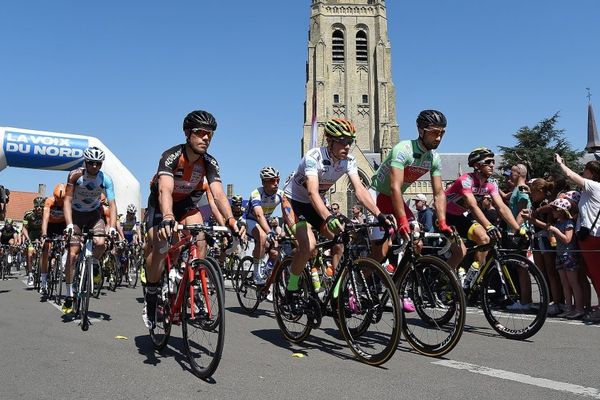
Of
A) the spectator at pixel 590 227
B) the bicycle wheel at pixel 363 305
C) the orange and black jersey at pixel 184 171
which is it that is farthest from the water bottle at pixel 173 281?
the spectator at pixel 590 227

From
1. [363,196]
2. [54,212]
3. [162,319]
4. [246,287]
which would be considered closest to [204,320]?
[162,319]

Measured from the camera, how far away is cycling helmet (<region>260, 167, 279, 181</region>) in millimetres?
9016

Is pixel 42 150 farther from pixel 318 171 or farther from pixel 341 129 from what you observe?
pixel 341 129

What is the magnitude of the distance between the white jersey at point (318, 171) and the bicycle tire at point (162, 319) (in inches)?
67.9

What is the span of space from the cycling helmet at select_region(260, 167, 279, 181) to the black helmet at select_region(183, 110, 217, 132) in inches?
161

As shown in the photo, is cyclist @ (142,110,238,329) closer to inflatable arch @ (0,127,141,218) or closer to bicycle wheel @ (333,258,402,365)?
bicycle wheel @ (333,258,402,365)

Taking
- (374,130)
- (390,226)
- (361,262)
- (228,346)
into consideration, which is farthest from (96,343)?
(374,130)

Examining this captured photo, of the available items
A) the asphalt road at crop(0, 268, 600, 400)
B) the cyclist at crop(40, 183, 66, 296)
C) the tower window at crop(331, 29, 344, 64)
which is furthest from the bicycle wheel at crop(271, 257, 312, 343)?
the tower window at crop(331, 29, 344, 64)

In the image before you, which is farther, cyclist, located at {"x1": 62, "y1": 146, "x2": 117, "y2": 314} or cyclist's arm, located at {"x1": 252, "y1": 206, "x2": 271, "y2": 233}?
cyclist's arm, located at {"x1": 252, "y1": 206, "x2": 271, "y2": 233}

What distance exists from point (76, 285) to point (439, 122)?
5.00m

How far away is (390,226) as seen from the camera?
4574 millimetres

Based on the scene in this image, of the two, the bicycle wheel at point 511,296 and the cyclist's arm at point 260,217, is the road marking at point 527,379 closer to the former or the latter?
the bicycle wheel at point 511,296

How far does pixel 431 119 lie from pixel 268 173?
386 cm

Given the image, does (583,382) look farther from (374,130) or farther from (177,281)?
(374,130)
